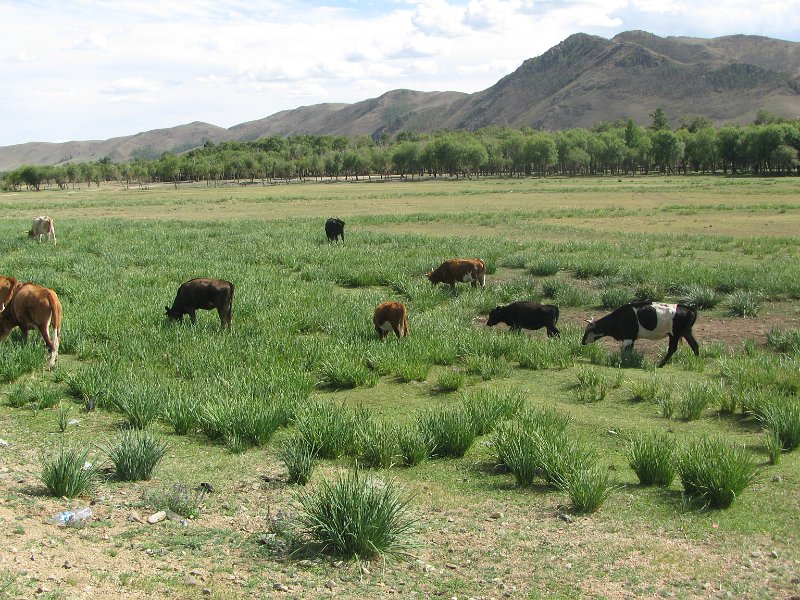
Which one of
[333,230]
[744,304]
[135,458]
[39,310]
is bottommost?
[744,304]

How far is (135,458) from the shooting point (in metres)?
7.18

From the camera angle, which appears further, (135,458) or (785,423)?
(785,423)

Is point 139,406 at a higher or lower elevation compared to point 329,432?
higher

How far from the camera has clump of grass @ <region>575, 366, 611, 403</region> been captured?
10250mm

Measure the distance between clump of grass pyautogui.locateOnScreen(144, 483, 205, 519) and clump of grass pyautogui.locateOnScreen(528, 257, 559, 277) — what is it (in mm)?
17273

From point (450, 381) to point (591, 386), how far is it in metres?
2.11

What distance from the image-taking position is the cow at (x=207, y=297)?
14469 millimetres

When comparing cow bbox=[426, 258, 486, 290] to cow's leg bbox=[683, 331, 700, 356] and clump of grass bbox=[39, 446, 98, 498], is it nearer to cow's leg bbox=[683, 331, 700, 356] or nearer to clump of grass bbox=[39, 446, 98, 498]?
cow's leg bbox=[683, 331, 700, 356]

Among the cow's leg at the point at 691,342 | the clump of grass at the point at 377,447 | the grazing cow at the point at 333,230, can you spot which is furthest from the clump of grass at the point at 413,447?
the grazing cow at the point at 333,230

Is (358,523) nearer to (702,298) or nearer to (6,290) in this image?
(6,290)

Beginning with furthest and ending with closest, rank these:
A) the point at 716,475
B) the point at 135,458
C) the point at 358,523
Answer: the point at 135,458
the point at 716,475
the point at 358,523

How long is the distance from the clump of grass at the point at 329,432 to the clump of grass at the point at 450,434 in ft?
2.86

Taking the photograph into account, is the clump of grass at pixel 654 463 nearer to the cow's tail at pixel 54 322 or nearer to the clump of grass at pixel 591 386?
the clump of grass at pixel 591 386

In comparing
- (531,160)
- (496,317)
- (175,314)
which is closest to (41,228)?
(175,314)
